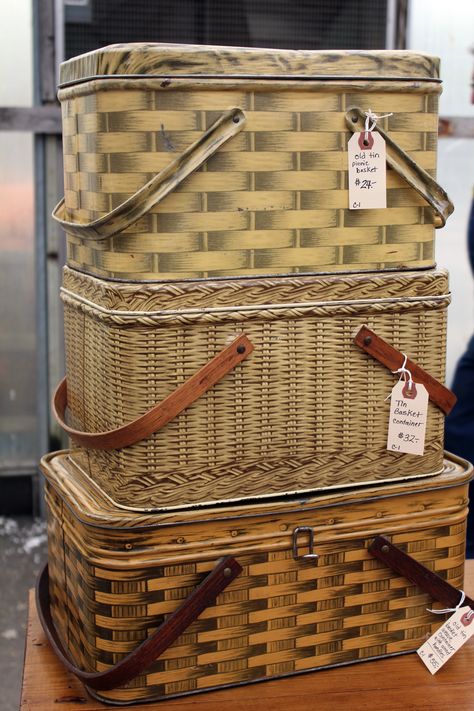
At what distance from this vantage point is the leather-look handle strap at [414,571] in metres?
1.48

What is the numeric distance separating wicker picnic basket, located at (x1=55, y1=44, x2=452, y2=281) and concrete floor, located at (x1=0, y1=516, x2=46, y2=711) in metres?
1.78

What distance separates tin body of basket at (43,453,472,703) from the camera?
137 centimetres

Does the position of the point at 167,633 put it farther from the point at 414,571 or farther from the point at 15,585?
the point at 15,585

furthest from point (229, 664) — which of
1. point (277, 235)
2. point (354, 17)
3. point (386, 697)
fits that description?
point (354, 17)

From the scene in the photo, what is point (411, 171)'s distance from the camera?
1.45m

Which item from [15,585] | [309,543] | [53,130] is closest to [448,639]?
[309,543]

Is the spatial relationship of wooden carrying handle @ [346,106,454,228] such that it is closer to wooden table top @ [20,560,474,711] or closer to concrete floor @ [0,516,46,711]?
wooden table top @ [20,560,474,711]

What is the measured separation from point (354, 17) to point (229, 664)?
2.90m

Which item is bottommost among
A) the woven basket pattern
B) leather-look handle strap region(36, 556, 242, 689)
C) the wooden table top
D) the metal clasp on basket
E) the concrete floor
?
the concrete floor

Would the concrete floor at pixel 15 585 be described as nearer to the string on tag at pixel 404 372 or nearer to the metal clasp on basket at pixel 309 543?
the metal clasp on basket at pixel 309 543

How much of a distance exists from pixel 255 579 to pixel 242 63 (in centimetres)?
74

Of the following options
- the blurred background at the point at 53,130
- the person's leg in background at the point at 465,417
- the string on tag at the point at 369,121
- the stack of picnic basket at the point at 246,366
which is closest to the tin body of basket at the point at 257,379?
the stack of picnic basket at the point at 246,366

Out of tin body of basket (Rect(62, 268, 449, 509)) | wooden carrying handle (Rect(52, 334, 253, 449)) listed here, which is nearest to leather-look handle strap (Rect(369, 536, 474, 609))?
tin body of basket (Rect(62, 268, 449, 509))

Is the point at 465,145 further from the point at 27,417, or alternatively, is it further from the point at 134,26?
the point at 27,417
